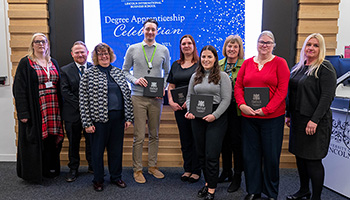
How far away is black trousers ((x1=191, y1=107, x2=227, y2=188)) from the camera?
89.3 inches

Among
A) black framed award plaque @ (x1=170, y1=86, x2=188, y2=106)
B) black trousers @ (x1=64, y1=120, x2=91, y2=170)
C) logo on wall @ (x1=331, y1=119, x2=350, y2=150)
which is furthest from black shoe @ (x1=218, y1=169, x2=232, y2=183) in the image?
black trousers @ (x1=64, y1=120, x2=91, y2=170)

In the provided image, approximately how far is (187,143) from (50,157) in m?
1.71

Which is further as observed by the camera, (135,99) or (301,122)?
(135,99)

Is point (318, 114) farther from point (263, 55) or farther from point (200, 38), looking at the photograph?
point (200, 38)

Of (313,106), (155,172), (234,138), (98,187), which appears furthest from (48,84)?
(313,106)

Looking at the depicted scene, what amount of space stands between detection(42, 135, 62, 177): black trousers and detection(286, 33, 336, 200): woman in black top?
107 inches

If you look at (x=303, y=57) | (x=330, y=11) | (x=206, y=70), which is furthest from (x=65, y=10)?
(x=330, y=11)

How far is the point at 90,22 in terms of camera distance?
11.2ft

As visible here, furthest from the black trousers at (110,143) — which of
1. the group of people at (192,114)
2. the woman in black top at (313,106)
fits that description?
the woman in black top at (313,106)

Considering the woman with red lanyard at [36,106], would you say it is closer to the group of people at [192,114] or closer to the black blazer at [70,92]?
the group of people at [192,114]

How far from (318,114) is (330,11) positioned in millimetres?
1943

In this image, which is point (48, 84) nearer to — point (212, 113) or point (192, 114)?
point (192, 114)

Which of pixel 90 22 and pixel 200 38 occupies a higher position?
pixel 90 22

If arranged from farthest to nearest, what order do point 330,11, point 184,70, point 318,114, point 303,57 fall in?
point 330,11
point 184,70
point 303,57
point 318,114
